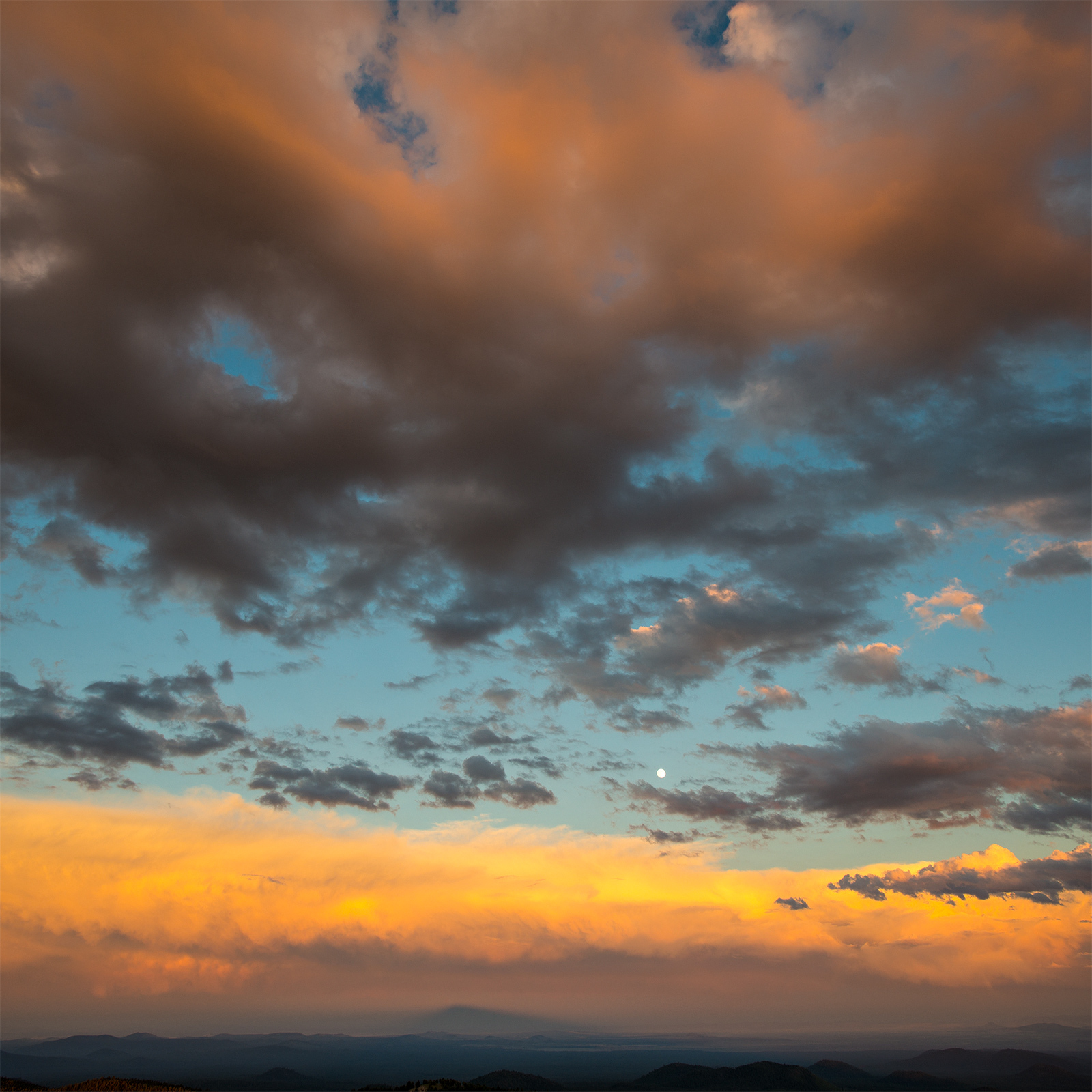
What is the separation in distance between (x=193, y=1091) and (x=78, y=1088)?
76.9 feet

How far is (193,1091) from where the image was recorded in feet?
623

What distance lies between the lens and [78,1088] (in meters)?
181
